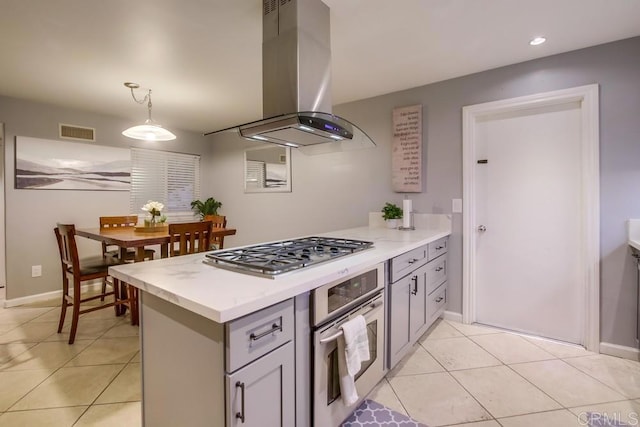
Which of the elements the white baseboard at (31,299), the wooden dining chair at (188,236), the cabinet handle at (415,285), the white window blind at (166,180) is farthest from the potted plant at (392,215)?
the white baseboard at (31,299)

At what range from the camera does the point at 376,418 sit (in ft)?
5.29

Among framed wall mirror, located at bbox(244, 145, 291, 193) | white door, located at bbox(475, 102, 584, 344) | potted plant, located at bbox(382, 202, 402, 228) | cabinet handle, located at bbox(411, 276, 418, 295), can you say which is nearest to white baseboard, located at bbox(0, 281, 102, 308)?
framed wall mirror, located at bbox(244, 145, 291, 193)

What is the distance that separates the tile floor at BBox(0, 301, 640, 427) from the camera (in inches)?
64.1

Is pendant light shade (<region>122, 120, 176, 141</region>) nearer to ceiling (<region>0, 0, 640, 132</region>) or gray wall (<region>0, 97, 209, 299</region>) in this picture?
ceiling (<region>0, 0, 640, 132</region>)

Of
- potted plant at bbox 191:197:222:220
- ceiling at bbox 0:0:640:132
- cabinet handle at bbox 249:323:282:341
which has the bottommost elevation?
cabinet handle at bbox 249:323:282:341

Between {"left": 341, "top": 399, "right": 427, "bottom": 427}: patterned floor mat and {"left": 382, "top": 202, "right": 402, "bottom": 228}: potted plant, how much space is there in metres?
1.64

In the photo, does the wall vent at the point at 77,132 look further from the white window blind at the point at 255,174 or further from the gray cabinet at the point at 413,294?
the gray cabinet at the point at 413,294

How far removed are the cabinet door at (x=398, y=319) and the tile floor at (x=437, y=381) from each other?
21cm

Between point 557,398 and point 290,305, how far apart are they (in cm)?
179

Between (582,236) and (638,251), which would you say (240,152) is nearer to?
(582,236)

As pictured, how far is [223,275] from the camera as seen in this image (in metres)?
1.22

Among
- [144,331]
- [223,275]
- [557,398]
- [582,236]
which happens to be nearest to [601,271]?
A: [582,236]

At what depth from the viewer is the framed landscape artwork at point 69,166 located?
3.35 meters

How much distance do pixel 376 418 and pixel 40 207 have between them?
416cm
